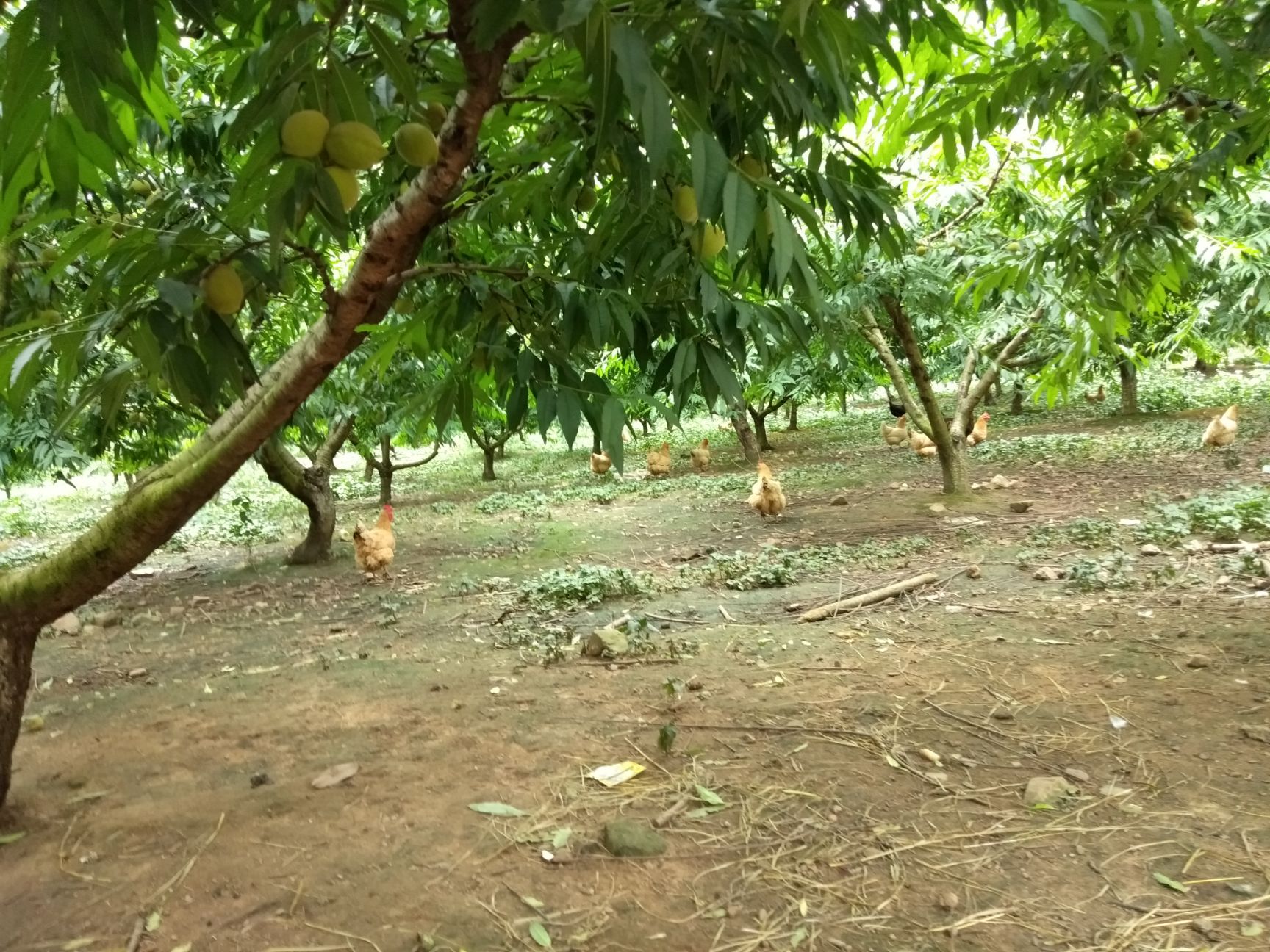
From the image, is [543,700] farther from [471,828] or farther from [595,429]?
[595,429]

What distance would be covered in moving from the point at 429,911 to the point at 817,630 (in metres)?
2.91

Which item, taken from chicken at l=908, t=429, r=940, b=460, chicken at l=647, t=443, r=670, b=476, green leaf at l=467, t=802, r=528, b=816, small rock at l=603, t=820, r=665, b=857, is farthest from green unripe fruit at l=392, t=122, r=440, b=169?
Result: chicken at l=647, t=443, r=670, b=476

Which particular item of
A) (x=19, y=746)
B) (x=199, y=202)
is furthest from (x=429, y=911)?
(x=19, y=746)

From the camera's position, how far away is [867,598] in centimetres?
506

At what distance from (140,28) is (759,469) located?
8.28 meters

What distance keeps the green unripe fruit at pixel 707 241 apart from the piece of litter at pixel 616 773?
1.86m

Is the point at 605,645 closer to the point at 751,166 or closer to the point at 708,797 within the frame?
the point at 708,797

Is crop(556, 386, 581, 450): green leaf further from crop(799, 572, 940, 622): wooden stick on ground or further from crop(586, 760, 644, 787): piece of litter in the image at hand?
crop(799, 572, 940, 622): wooden stick on ground

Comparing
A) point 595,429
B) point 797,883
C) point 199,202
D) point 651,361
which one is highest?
point 199,202

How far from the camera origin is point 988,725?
3107 millimetres

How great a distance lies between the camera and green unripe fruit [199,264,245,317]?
4.50ft

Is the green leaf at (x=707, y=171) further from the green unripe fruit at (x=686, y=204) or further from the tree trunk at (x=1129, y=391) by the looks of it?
the tree trunk at (x=1129, y=391)

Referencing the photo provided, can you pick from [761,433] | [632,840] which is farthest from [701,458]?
[632,840]

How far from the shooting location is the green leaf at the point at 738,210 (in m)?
1.03
